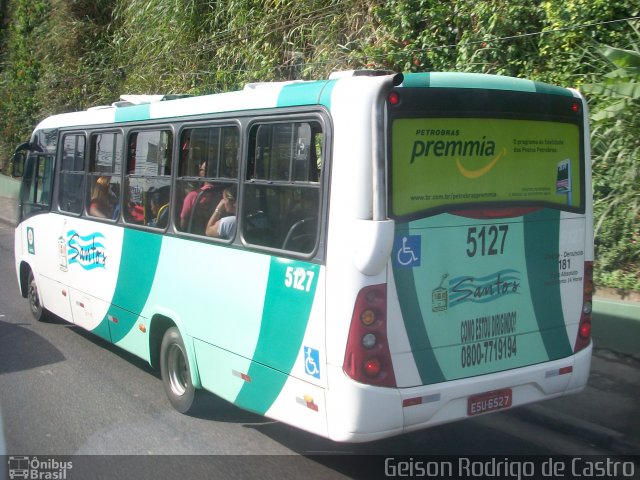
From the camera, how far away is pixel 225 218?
17.3ft

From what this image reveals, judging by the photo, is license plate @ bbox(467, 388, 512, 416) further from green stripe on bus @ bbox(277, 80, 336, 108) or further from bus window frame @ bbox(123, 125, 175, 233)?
bus window frame @ bbox(123, 125, 175, 233)

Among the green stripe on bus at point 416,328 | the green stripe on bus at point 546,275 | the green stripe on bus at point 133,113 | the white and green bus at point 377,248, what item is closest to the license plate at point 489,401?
the white and green bus at point 377,248

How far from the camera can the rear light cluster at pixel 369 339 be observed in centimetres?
405

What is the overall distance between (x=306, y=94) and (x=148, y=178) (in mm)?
2447

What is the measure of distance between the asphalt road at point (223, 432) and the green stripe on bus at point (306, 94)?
8.13ft

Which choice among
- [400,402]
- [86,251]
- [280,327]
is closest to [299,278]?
[280,327]

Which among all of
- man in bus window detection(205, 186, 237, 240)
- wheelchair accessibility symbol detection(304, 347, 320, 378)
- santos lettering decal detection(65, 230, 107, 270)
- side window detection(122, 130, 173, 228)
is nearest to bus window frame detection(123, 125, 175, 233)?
side window detection(122, 130, 173, 228)

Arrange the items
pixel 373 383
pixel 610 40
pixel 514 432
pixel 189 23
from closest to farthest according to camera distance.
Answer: pixel 373 383, pixel 514 432, pixel 610 40, pixel 189 23

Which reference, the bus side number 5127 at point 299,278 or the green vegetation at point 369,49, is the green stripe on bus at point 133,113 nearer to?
the bus side number 5127 at point 299,278

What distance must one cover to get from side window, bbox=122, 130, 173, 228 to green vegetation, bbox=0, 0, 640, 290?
4.51m

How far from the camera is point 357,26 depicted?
473 inches

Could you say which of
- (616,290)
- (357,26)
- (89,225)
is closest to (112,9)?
(357,26)

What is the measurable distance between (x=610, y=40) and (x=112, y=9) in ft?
60.0

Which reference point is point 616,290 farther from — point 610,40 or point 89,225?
point 89,225
